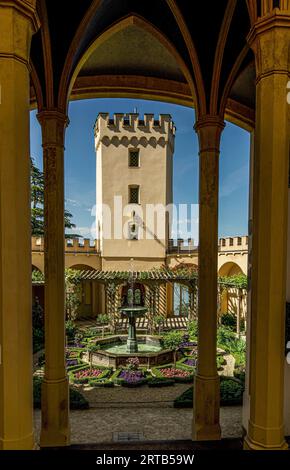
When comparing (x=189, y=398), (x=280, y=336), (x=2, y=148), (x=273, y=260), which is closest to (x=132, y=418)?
(x=189, y=398)

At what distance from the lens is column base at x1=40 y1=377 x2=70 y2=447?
5477 mm

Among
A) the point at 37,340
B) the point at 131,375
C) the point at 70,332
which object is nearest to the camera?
the point at 131,375

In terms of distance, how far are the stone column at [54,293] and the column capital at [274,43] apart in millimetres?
3783

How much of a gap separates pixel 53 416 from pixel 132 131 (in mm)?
20768

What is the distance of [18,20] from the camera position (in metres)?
2.65

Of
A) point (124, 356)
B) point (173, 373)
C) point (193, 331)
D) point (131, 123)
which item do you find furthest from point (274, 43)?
point (131, 123)

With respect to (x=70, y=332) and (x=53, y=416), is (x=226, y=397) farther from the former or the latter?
(x=70, y=332)

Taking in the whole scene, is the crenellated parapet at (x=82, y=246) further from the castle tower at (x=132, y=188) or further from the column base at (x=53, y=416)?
the column base at (x=53, y=416)

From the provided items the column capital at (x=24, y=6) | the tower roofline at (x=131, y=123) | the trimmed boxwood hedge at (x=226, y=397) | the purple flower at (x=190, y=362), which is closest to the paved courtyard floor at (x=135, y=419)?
the trimmed boxwood hedge at (x=226, y=397)

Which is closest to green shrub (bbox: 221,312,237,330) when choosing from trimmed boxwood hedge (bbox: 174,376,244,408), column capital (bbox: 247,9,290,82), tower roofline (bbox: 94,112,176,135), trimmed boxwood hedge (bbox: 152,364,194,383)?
trimmed boxwood hedge (bbox: 152,364,194,383)

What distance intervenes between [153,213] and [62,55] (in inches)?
704

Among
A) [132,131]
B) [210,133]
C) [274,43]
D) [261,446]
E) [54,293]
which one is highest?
[132,131]

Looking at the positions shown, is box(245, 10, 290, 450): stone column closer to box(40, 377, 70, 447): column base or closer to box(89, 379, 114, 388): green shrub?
box(40, 377, 70, 447): column base

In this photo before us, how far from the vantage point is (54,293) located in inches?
220
